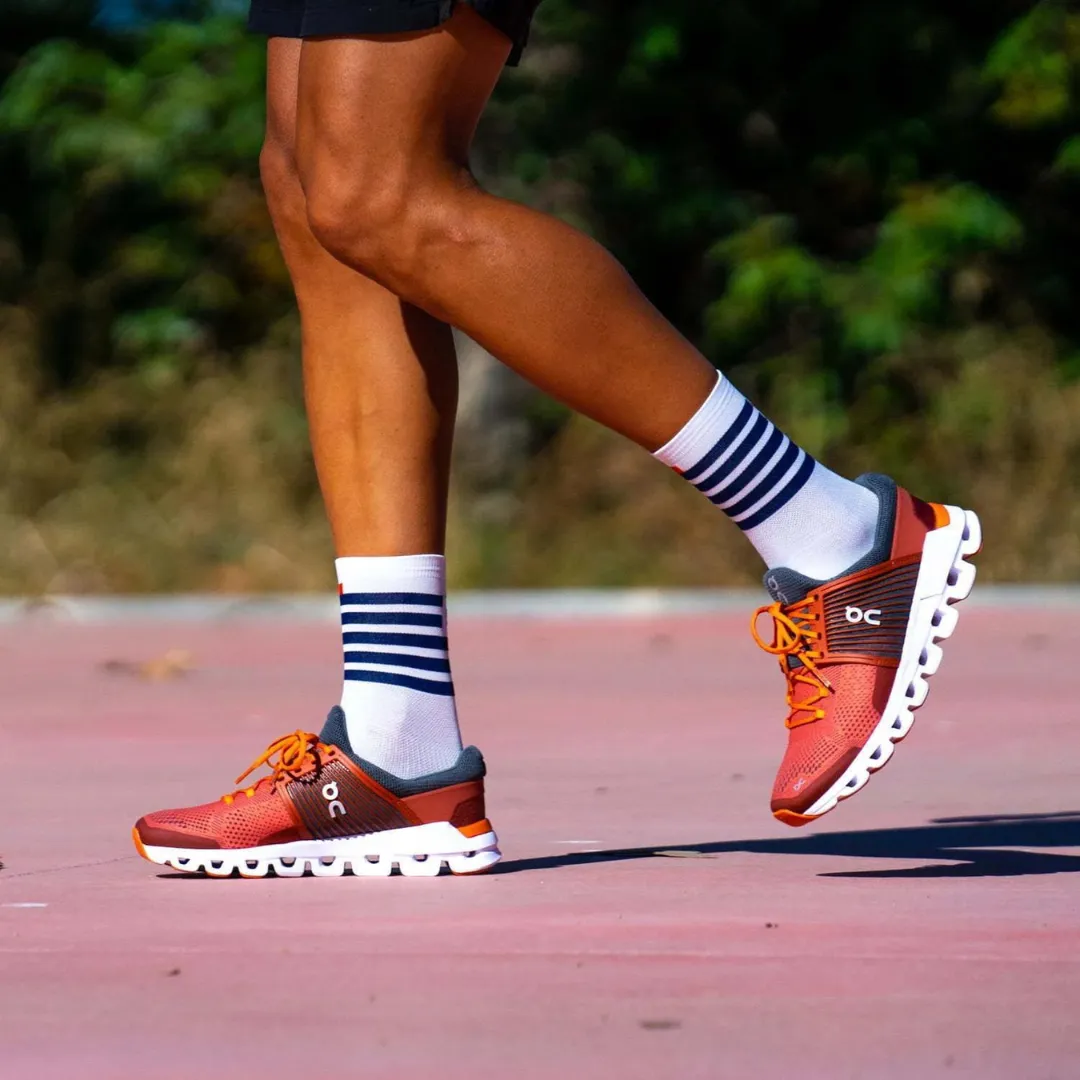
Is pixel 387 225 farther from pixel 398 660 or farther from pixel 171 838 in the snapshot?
pixel 171 838

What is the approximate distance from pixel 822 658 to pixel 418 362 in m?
0.68

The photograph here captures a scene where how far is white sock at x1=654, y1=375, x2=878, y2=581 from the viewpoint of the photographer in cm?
319

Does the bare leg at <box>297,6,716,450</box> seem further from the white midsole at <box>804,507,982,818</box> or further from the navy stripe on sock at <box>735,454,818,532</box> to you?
the white midsole at <box>804,507,982,818</box>

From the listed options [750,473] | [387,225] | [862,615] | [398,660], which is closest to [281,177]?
[387,225]

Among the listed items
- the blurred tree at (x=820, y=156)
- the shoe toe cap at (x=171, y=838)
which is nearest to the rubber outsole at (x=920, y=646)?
the shoe toe cap at (x=171, y=838)

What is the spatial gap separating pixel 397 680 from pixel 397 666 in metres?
0.02

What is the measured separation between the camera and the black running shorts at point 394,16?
10.1 feet

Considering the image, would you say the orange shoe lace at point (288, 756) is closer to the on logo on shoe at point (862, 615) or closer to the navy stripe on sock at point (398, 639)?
the navy stripe on sock at point (398, 639)

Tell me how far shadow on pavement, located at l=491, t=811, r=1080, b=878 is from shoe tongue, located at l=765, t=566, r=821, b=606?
1.19 feet

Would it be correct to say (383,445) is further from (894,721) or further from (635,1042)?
(635,1042)

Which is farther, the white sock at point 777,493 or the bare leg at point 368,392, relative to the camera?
the bare leg at point 368,392

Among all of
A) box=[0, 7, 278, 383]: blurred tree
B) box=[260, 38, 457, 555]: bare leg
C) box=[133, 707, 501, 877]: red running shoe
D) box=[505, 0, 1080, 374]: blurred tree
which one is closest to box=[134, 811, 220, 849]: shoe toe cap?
box=[133, 707, 501, 877]: red running shoe

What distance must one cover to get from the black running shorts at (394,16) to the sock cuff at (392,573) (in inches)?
27.4

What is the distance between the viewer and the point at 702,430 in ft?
10.4
